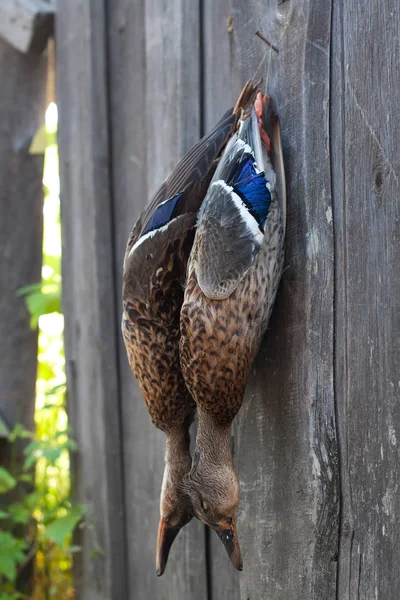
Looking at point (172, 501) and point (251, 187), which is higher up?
point (251, 187)

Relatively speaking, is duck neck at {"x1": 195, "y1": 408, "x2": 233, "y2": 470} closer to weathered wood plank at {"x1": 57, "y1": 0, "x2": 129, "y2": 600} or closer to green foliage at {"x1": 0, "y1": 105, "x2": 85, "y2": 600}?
weathered wood plank at {"x1": 57, "y1": 0, "x2": 129, "y2": 600}

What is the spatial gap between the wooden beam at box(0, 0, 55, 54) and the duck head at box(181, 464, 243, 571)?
8.56 ft

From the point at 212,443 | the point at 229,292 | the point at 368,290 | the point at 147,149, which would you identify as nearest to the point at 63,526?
the point at 212,443

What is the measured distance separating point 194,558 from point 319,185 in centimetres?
Result: 155

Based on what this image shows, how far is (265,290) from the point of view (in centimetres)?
226

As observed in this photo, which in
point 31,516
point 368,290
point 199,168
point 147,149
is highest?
point 147,149

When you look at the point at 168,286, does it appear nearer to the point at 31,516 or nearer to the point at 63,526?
the point at 63,526

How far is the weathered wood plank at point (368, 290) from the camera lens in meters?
1.95

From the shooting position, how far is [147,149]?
10.6 feet

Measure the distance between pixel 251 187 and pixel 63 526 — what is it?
198cm

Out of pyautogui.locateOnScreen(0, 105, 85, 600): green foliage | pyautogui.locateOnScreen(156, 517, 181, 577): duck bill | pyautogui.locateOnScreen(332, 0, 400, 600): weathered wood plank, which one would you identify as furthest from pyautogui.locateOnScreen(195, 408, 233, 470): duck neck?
pyautogui.locateOnScreen(0, 105, 85, 600): green foliage

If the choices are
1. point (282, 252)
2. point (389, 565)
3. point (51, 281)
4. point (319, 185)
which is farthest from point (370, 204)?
point (51, 281)

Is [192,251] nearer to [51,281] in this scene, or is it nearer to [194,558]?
[194,558]

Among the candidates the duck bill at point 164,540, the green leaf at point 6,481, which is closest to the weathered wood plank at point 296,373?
the duck bill at point 164,540
